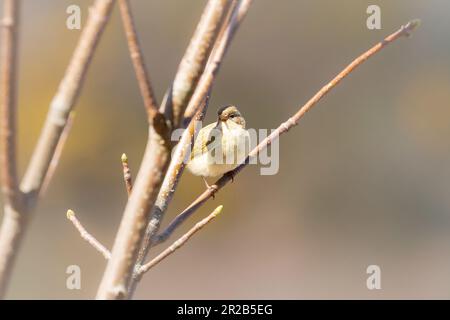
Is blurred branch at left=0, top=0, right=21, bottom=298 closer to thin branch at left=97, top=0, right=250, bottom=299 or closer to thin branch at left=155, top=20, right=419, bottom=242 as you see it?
thin branch at left=97, top=0, right=250, bottom=299

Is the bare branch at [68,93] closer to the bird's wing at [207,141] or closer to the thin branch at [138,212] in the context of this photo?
the thin branch at [138,212]

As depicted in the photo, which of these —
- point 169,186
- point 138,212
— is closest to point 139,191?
point 138,212

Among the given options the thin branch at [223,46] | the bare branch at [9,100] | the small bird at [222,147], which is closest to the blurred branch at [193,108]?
the thin branch at [223,46]

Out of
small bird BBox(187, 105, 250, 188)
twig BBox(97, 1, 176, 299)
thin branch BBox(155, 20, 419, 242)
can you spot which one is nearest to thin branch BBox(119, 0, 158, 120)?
twig BBox(97, 1, 176, 299)

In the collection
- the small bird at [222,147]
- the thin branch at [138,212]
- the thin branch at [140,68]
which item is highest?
the small bird at [222,147]

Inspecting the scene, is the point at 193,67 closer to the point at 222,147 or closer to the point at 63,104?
the point at 63,104
